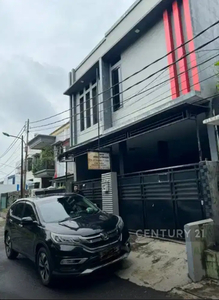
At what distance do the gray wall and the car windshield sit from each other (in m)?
4.53

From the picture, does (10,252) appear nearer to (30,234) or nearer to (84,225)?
(30,234)

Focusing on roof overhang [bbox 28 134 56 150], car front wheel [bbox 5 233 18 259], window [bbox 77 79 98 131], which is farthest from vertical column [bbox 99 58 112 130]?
roof overhang [bbox 28 134 56 150]

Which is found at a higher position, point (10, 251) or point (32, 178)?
point (32, 178)

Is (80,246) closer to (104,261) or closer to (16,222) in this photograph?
(104,261)

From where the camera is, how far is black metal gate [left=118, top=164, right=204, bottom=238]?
6355 millimetres

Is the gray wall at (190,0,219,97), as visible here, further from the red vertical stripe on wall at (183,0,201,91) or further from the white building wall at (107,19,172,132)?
the white building wall at (107,19,172,132)

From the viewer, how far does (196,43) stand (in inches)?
290

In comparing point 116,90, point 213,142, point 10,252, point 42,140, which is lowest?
point 10,252

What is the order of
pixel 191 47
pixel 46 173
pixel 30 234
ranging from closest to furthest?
pixel 30 234, pixel 191 47, pixel 46 173

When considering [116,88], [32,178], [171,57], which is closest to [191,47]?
[171,57]

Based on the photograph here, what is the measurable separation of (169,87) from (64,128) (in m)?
14.8

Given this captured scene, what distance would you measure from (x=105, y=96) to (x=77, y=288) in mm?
8489

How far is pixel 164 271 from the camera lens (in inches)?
192

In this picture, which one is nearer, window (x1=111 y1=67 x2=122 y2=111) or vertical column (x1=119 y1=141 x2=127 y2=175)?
vertical column (x1=119 y1=141 x2=127 y2=175)
